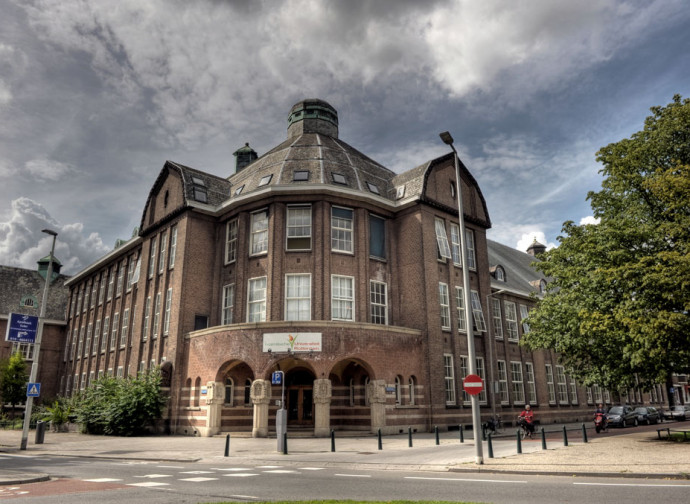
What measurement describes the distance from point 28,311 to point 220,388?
3982 cm

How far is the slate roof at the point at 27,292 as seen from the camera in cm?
5500

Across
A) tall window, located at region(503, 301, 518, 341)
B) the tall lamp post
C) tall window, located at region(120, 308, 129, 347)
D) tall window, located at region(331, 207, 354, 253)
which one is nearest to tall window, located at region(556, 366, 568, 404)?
tall window, located at region(503, 301, 518, 341)

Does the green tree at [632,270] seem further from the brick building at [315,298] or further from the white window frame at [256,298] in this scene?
the white window frame at [256,298]

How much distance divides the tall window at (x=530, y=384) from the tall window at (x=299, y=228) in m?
20.4

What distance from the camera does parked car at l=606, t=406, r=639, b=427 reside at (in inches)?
1260

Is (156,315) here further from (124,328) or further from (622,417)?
(622,417)

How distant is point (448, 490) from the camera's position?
381 inches

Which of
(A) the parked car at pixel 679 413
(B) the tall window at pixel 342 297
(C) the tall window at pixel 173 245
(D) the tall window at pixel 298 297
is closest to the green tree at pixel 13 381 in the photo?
(C) the tall window at pixel 173 245

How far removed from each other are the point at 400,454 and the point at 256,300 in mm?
14226

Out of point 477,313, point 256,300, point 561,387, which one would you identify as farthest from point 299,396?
point 561,387

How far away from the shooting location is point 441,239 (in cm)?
3250

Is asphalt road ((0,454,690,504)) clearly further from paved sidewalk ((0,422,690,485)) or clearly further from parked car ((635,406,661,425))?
parked car ((635,406,661,425))

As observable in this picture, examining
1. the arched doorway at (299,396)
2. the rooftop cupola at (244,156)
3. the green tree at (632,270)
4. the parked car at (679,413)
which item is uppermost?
the rooftop cupola at (244,156)

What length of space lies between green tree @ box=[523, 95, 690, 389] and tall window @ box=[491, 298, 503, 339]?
12441 mm
